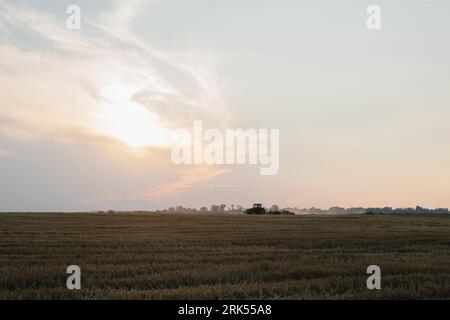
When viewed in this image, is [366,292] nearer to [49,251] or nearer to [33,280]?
[33,280]

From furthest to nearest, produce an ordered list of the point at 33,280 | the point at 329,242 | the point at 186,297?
the point at 329,242 → the point at 33,280 → the point at 186,297

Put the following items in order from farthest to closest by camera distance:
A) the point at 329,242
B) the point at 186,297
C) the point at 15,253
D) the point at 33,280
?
the point at 329,242 → the point at 15,253 → the point at 33,280 → the point at 186,297

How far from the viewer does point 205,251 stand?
22.2 metres

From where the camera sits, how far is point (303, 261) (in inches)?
740

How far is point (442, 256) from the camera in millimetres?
21250
